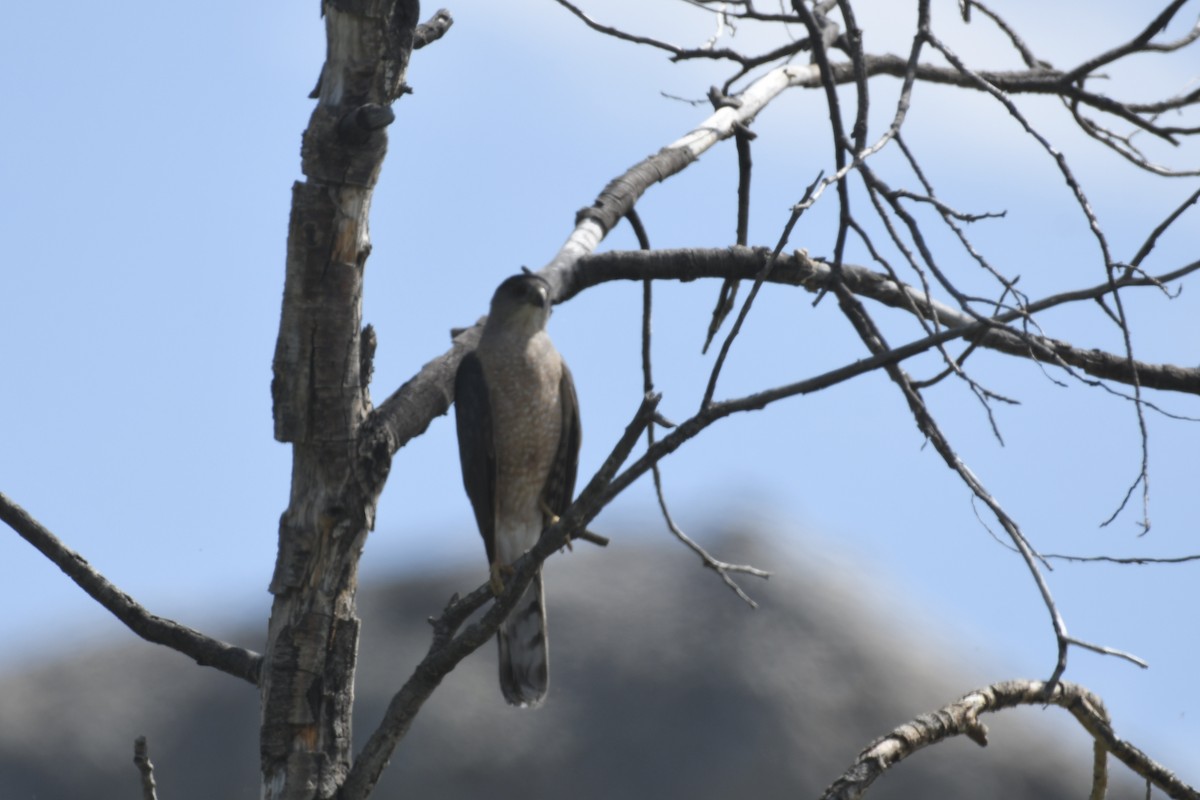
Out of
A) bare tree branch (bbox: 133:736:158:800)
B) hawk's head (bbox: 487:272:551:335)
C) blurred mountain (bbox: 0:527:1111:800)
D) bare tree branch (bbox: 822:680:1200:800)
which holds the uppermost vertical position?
blurred mountain (bbox: 0:527:1111:800)

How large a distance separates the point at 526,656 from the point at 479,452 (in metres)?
0.70

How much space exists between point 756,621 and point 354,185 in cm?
986

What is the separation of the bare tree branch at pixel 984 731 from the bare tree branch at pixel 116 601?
4.66ft

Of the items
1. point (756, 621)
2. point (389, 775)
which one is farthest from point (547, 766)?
point (756, 621)

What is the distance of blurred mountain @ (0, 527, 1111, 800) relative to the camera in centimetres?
1062

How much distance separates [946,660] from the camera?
12664 millimetres

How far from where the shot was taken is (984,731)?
3.07 metres

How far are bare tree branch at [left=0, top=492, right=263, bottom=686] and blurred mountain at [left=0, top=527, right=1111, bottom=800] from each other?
7739mm

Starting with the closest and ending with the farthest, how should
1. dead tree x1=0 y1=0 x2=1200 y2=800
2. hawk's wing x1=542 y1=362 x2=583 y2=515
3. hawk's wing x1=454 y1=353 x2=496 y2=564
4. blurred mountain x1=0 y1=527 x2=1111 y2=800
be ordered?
1. dead tree x1=0 y1=0 x2=1200 y2=800
2. hawk's wing x1=454 y1=353 x2=496 y2=564
3. hawk's wing x1=542 y1=362 x2=583 y2=515
4. blurred mountain x1=0 y1=527 x2=1111 y2=800

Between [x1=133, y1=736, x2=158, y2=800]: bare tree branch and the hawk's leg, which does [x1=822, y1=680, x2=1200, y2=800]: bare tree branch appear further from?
[x1=133, y1=736, x2=158, y2=800]: bare tree branch

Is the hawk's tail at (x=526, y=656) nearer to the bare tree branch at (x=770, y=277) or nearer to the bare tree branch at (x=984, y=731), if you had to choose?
the bare tree branch at (x=770, y=277)

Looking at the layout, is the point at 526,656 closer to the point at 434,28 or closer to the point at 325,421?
the point at 325,421

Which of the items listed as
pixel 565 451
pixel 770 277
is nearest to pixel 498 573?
pixel 565 451

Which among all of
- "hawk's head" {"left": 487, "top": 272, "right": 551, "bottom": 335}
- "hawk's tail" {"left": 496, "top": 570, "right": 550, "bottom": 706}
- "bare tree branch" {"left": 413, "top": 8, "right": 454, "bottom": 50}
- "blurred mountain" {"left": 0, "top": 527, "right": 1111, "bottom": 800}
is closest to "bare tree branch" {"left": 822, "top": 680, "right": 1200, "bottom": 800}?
"hawk's tail" {"left": 496, "top": 570, "right": 550, "bottom": 706}
